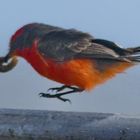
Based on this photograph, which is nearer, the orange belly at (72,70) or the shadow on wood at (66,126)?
the shadow on wood at (66,126)

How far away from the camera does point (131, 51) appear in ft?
7.04

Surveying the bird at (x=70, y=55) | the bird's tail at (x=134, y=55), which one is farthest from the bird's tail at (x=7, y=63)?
the bird's tail at (x=134, y=55)

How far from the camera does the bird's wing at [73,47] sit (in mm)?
2137

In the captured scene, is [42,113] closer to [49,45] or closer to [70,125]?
[70,125]

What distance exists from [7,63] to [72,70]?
281 mm

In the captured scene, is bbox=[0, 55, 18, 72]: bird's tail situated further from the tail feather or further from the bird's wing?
→ the tail feather

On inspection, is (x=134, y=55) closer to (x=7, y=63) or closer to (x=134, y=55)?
(x=134, y=55)

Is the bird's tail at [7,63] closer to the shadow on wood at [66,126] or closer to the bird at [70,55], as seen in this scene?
the bird at [70,55]

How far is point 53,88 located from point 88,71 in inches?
6.3

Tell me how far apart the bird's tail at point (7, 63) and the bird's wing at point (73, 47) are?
0.14m

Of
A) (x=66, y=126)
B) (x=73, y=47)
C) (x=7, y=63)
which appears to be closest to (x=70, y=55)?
(x=73, y=47)

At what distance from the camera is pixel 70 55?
217 centimetres

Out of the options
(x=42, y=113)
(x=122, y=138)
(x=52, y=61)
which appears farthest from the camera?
(x=52, y=61)

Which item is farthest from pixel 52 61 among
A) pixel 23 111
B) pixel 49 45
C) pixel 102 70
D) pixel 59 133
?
pixel 59 133
